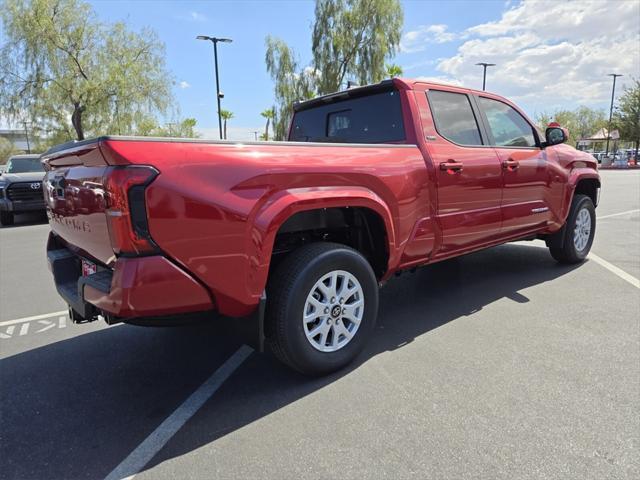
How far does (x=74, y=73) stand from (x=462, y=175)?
24515 millimetres

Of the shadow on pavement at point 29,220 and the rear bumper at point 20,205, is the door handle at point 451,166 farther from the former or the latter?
the shadow on pavement at point 29,220

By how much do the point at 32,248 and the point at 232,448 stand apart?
7191mm

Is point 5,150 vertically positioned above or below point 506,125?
above

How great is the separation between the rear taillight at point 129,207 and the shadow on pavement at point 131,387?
0.96 metres

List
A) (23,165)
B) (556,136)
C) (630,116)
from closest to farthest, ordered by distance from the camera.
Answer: (556,136) < (23,165) < (630,116)

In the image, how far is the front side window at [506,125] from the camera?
4.46 m

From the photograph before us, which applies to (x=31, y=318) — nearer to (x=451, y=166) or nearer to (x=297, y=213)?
(x=297, y=213)

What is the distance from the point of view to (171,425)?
2527 mm

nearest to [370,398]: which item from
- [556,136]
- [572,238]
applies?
[556,136]

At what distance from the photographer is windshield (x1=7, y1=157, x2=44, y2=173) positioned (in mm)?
12641

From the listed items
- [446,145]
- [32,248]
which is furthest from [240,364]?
[32,248]

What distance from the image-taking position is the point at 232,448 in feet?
7.60

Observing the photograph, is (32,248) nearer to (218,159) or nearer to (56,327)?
(56,327)

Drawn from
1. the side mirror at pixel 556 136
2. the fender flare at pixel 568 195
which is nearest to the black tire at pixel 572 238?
the fender flare at pixel 568 195
